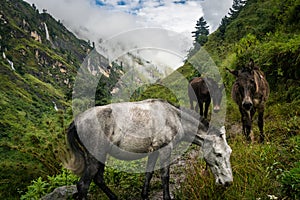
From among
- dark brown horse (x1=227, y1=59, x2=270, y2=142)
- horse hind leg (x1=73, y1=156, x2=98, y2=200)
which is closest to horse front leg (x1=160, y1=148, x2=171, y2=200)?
horse hind leg (x1=73, y1=156, x2=98, y2=200)

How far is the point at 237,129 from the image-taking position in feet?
33.0

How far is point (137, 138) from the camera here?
4.98 m

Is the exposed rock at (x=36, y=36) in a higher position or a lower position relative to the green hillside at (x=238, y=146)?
higher

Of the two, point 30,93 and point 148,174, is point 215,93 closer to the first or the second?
point 148,174

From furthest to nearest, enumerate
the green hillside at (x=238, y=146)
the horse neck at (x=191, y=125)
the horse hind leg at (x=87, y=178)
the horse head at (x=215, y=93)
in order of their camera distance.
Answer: the horse head at (x=215, y=93) → the horse neck at (x=191, y=125) → the horse hind leg at (x=87, y=178) → the green hillside at (x=238, y=146)

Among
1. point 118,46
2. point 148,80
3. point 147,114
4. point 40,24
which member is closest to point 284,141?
point 147,114

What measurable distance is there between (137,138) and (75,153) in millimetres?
1109

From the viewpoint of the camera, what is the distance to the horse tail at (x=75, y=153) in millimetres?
4883

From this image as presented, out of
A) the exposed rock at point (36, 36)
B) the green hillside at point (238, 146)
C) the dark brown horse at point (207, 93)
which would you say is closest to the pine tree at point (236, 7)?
the green hillside at point (238, 146)

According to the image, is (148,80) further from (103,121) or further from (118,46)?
(103,121)

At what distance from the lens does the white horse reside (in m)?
4.76

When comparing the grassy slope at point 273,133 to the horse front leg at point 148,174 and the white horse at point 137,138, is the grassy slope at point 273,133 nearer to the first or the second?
the white horse at point 137,138

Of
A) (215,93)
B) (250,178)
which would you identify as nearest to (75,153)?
(250,178)

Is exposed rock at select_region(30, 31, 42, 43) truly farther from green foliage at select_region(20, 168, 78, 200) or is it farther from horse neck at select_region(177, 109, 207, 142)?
horse neck at select_region(177, 109, 207, 142)
